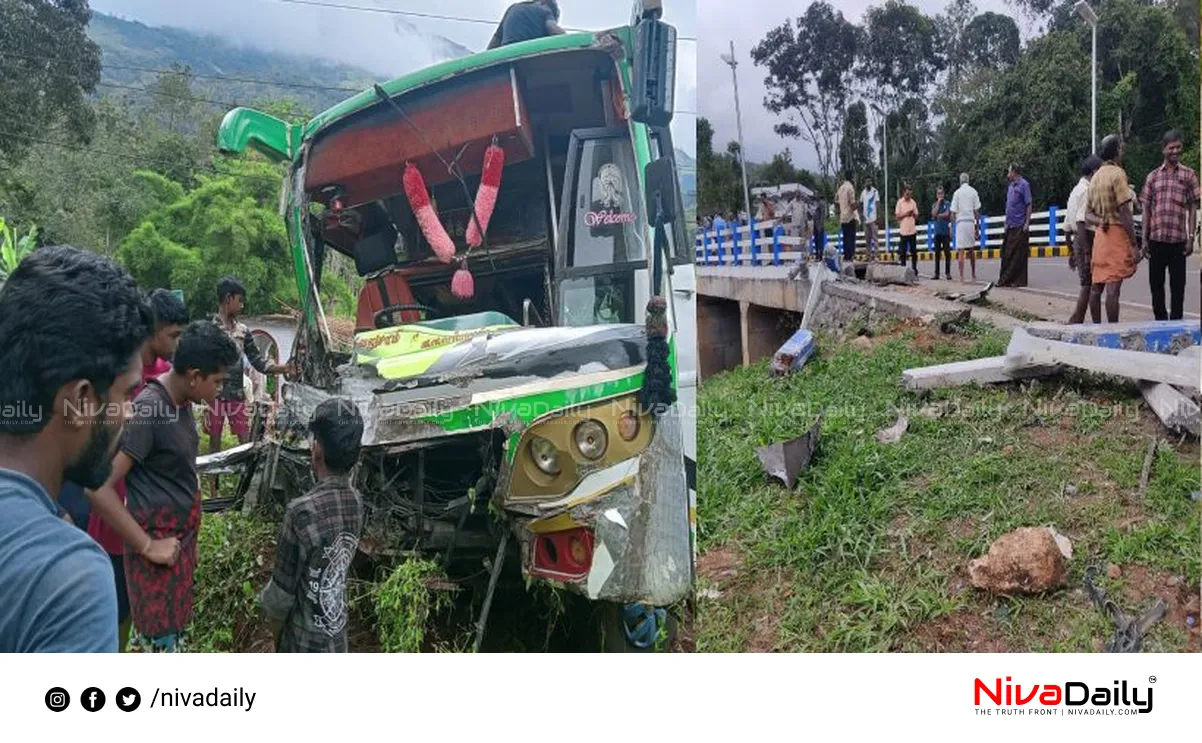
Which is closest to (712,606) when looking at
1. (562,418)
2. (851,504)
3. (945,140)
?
(851,504)

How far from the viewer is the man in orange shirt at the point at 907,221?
2.29 m

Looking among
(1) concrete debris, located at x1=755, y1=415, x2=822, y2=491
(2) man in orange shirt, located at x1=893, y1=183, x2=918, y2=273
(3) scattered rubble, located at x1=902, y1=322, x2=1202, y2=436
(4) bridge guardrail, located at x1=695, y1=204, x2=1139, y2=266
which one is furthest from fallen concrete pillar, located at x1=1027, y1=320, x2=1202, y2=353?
(1) concrete debris, located at x1=755, y1=415, x2=822, y2=491

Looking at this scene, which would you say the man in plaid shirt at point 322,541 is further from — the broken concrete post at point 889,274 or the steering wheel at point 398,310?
the broken concrete post at point 889,274

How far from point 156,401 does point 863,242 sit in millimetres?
1912

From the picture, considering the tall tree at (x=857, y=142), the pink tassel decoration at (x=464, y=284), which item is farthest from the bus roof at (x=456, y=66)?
the tall tree at (x=857, y=142)

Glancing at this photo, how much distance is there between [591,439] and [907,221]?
3.84 feet

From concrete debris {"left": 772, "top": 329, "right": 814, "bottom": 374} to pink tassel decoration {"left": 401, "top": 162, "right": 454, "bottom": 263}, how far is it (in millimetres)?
1158

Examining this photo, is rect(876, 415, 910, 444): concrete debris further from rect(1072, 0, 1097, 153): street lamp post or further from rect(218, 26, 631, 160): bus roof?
rect(218, 26, 631, 160): bus roof

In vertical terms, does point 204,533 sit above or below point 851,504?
above

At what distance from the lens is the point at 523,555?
1.92 m

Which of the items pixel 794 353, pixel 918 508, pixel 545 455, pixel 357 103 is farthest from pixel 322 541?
pixel 794 353

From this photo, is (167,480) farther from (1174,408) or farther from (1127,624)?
(1174,408)

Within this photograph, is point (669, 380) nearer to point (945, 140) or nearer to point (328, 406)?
point (328, 406)
